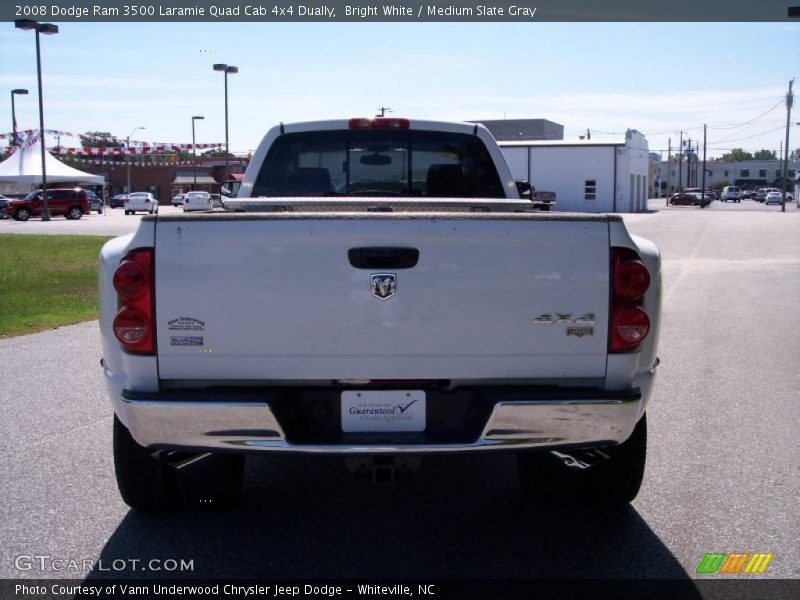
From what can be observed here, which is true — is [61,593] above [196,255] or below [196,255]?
below

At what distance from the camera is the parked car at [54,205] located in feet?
172

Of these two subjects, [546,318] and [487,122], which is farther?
[487,122]

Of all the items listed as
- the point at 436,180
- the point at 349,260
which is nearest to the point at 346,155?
the point at 436,180

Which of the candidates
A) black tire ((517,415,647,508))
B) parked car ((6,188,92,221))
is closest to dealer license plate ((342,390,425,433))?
black tire ((517,415,647,508))

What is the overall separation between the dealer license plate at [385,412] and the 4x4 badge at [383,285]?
15.9 inches

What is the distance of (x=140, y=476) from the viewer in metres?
4.58

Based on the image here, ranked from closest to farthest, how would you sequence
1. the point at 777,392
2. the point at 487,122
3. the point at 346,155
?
1. the point at 346,155
2. the point at 777,392
3. the point at 487,122

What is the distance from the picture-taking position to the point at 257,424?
379 centimetres

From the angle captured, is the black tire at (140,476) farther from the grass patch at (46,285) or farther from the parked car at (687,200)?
the parked car at (687,200)

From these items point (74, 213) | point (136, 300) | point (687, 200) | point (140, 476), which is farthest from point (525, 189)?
point (687, 200)

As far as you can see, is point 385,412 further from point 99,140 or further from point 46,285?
point 99,140

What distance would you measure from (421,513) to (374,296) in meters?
1.55

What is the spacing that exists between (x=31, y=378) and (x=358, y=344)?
18.0 feet

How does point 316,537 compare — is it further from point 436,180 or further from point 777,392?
point 777,392
